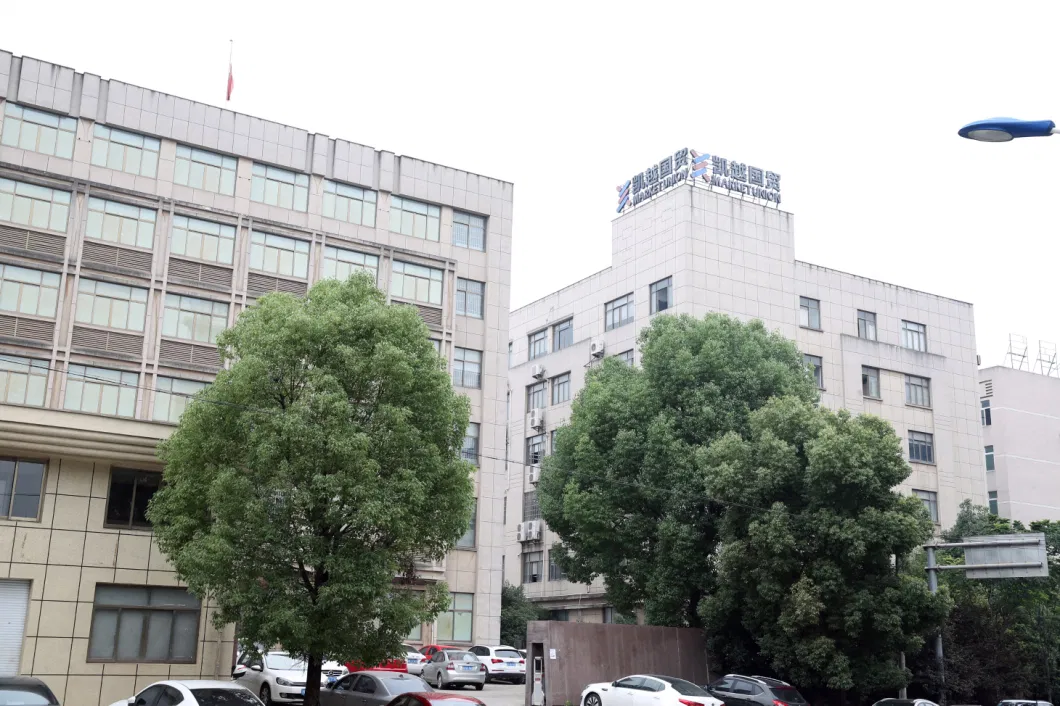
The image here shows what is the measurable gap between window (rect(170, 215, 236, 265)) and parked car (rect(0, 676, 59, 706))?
2216cm

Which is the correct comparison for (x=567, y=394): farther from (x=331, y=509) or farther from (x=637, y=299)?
(x=331, y=509)

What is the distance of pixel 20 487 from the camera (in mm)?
26344

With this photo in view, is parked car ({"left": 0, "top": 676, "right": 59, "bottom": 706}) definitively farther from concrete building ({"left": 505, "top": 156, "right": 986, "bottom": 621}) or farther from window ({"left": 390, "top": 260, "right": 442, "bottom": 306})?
concrete building ({"left": 505, "top": 156, "right": 986, "bottom": 621})

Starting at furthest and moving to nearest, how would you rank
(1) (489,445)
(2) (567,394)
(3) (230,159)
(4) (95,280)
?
(2) (567,394) < (1) (489,445) < (3) (230,159) < (4) (95,280)

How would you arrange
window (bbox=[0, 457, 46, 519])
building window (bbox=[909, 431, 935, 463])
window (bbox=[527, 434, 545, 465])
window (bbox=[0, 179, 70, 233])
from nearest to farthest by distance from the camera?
window (bbox=[0, 457, 46, 519])
window (bbox=[0, 179, 70, 233])
building window (bbox=[909, 431, 935, 463])
window (bbox=[527, 434, 545, 465])

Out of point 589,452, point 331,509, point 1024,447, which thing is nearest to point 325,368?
point 331,509

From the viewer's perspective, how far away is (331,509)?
21625 millimetres

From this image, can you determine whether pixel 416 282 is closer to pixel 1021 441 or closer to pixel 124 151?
pixel 124 151

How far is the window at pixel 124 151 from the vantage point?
3653 cm

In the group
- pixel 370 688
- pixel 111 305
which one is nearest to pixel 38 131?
pixel 111 305

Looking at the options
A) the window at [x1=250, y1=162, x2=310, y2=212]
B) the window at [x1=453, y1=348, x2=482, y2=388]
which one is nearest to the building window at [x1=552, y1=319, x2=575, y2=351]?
the window at [x1=453, y1=348, x2=482, y2=388]

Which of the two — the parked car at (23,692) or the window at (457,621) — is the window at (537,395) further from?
the parked car at (23,692)

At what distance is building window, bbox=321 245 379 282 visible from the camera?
1566 inches

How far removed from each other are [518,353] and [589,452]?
1028 inches
